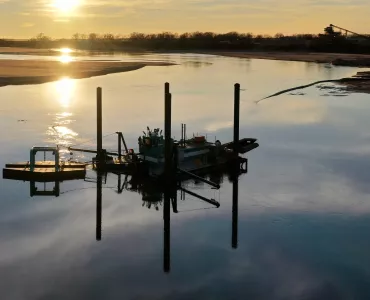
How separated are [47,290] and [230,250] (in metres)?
5.06

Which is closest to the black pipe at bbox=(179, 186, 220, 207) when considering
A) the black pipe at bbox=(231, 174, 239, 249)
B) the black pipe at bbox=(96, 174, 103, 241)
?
the black pipe at bbox=(231, 174, 239, 249)

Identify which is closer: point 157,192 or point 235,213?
point 235,213

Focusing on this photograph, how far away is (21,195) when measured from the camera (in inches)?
816

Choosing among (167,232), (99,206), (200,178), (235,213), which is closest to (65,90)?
(200,178)

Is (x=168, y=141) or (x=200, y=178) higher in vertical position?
(x=168, y=141)

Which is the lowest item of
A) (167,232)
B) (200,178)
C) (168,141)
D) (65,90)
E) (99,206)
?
(167,232)

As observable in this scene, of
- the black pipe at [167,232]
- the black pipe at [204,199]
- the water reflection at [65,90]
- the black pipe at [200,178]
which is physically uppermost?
the water reflection at [65,90]

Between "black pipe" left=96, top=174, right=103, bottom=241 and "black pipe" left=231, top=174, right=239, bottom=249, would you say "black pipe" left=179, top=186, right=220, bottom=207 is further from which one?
"black pipe" left=96, top=174, right=103, bottom=241

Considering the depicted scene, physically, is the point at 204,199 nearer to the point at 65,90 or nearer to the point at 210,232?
the point at 210,232

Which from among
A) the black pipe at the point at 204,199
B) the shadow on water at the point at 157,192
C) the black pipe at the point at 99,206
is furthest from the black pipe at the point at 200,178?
the black pipe at the point at 99,206

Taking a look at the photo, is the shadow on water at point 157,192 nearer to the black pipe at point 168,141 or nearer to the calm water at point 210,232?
the calm water at point 210,232

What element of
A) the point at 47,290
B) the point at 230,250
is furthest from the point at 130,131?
the point at 47,290

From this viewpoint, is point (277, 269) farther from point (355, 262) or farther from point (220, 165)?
point (220, 165)

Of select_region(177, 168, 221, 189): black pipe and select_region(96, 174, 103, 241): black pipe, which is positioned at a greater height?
select_region(177, 168, 221, 189): black pipe
